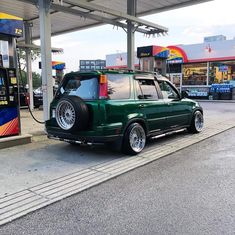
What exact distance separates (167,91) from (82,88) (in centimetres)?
260

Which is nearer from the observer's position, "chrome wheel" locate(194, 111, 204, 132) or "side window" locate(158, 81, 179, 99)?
"side window" locate(158, 81, 179, 99)

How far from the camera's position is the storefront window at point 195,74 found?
25.2 m

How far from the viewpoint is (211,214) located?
3381mm

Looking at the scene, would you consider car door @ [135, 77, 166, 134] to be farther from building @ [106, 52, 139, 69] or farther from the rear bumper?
building @ [106, 52, 139, 69]

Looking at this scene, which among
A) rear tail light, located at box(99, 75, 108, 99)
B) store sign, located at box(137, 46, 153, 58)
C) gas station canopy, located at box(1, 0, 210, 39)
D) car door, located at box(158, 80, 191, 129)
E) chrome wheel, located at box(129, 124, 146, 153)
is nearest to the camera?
rear tail light, located at box(99, 75, 108, 99)

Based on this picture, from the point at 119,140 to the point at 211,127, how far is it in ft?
16.4

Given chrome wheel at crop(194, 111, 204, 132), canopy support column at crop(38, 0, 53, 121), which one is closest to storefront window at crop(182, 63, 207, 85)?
chrome wheel at crop(194, 111, 204, 132)

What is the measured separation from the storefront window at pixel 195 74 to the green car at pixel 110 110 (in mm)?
19611

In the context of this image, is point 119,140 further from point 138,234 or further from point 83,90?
point 138,234

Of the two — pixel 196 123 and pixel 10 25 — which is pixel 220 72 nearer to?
pixel 196 123

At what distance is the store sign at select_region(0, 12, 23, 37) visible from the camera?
6.48 metres

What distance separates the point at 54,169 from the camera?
509 cm

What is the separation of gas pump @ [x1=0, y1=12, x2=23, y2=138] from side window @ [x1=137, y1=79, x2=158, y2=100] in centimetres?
308

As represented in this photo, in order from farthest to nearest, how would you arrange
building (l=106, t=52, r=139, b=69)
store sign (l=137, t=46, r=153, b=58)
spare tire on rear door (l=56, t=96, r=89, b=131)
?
1. building (l=106, t=52, r=139, b=69)
2. store sign (l=137, t=46, r=153, b=58)
3. spare tire on rear door (l=56, t=96, r=89, b=131)
